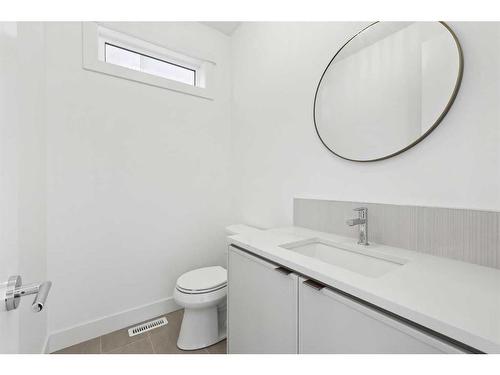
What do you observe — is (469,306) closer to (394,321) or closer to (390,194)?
(394,321)

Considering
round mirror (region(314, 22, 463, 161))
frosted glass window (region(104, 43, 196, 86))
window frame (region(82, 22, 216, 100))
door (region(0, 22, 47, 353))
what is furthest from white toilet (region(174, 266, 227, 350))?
frosted glass window (region(104, 43, 196, 86))

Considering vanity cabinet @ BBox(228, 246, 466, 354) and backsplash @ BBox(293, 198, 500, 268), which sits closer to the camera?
vanity cabinet @ BBox(228, 246, 466, 354)

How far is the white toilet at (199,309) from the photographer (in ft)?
4.74

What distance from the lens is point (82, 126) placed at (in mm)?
1548

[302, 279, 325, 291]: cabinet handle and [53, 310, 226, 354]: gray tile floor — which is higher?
[302, 279, 325, 291]: cabinet handle

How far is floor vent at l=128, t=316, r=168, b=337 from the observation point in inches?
64.8

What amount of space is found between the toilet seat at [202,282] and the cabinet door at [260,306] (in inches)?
10.6

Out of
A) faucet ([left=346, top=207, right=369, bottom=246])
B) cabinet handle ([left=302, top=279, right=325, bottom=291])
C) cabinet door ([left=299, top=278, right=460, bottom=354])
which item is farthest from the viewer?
faucet ([left=346, top=207, right=369, bottom=246])

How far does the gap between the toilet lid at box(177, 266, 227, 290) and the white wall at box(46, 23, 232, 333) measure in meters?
0.36

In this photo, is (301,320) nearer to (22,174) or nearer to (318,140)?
(318,140)

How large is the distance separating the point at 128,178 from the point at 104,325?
1057 mm

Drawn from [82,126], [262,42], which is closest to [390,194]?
[262,42]

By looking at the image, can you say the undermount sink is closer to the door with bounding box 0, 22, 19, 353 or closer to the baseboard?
the door with bounding box 0, 22, 19, 353

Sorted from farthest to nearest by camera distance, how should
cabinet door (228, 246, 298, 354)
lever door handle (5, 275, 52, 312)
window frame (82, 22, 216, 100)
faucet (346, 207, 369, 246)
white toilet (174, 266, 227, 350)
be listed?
window frame (82, 22, 216, 100)
white toilet (174, 266, 227, 350)
faucet (346, 207, 369, 246)
cabinet door (228, 246, 298, 354)
lever door handle (5, 275, 52, 312)
